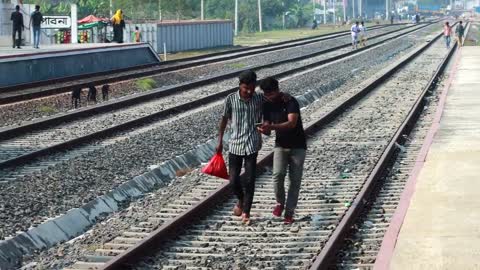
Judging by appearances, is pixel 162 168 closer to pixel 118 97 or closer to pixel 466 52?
pixel 118 97

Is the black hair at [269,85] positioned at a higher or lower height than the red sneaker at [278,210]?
higher

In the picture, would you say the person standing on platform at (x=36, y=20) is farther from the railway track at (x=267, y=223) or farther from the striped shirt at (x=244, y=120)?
the striped shirt at (x=244, y=120)

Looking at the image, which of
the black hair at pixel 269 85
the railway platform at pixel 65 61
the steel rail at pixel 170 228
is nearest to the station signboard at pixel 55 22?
the railway platform at pixel 65 61

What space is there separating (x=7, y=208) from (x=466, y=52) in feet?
148

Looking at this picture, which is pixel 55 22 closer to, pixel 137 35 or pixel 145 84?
pixel 137 35

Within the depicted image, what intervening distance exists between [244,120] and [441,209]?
107 inches

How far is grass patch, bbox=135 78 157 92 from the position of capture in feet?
101

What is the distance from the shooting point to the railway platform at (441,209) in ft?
31.4

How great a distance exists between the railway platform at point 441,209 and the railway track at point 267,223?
0.62 meters

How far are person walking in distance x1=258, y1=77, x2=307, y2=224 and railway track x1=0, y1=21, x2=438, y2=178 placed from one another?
4.97 meters

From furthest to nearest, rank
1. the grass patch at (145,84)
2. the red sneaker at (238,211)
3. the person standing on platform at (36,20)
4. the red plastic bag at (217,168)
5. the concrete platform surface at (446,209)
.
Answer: the person standing on platform at (36,20)
the grass patch at (145,84)
the red sneaker at (238,211)
the red plastic bag at (217,168)
the concrete platform surface at (446,209)

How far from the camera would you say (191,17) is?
8612 cm

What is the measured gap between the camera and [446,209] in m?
12.0

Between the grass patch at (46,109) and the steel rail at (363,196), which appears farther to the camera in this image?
the grass patch at (46,109)
